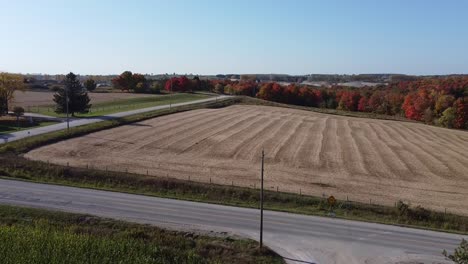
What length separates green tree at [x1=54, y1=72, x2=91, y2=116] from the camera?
79.2 metres

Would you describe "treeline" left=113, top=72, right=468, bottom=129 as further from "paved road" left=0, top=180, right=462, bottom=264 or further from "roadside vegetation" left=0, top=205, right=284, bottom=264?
"roadside vegetation" left=0, top=205, right=284, bottom=264

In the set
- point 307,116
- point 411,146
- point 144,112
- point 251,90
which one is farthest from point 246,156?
point 251,90

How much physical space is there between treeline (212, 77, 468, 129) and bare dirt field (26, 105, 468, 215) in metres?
29.4

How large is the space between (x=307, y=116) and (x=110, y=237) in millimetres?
73057

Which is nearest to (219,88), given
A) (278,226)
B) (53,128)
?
(53,128)

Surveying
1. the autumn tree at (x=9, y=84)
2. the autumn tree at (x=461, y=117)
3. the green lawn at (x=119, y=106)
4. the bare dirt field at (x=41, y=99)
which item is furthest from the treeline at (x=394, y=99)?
the autumn tree at (x=9, y=84)

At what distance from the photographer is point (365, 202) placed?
37500 millimetres

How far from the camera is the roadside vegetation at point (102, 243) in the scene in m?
23.3

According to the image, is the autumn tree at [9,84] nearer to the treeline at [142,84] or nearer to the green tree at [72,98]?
the green tree at [72,98]

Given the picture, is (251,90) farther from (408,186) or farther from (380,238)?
(380,238)

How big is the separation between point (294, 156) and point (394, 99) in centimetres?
8739

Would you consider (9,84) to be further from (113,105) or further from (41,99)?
(41,99)

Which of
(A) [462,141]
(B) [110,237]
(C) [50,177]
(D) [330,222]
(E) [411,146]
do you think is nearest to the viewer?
(B) [110,237]

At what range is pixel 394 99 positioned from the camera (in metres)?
133
